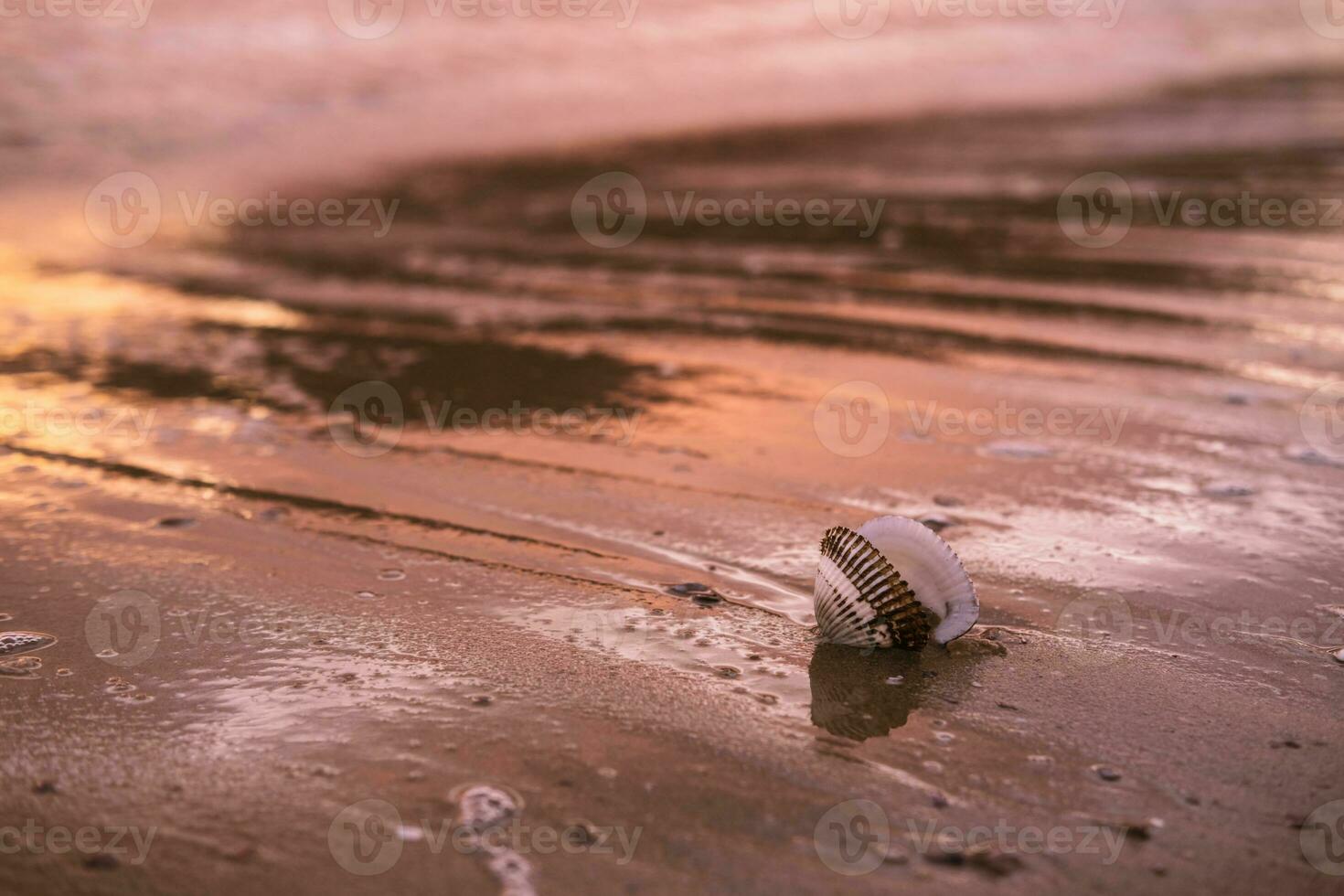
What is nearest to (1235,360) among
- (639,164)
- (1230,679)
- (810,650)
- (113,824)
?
(1230,679)

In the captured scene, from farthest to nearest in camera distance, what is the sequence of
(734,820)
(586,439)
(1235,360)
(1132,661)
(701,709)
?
(1235,360)
(586,439)
(1132,661)
(701,709)
(734,820)

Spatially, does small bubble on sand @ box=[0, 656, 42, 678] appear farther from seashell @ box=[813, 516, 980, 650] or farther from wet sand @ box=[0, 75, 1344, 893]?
seashell @ box=[813, 516, 980, 650]

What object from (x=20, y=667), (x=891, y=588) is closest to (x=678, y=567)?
(x=891, y=588)

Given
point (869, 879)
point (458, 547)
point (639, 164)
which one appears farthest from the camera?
point (639, 164)

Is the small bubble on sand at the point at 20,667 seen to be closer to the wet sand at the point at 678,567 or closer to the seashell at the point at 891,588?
the wet sand at the point at 678,567

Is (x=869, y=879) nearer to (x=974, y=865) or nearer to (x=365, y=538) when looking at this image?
(x=974, y=865)

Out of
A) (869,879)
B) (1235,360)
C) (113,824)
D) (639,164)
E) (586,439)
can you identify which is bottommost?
(113,824)
